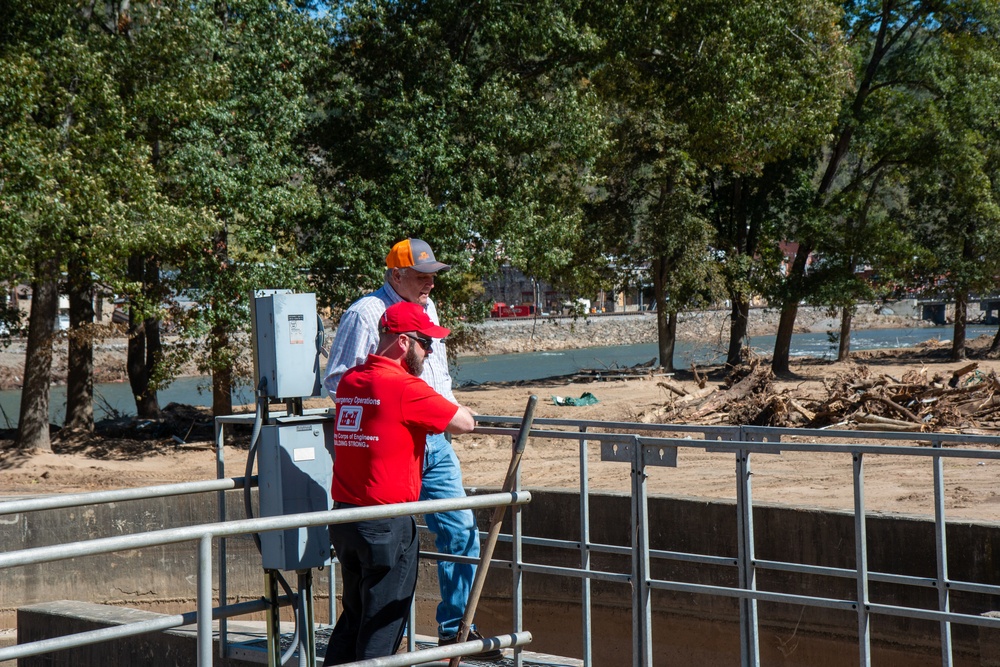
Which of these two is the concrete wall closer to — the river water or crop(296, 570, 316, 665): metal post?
crop(296, 570, 316, 665): metal post

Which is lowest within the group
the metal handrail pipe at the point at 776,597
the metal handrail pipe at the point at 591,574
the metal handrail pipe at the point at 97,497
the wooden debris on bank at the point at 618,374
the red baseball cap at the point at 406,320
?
the wooden debris on bank at the point at 618,374

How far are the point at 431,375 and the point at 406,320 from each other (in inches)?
35.9

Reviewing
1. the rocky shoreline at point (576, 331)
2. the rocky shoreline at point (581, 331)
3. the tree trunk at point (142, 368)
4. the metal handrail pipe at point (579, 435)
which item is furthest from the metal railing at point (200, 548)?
the rocky shoreline at point (581, 331)

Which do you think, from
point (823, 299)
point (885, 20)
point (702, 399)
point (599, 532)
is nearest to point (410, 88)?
point (702, 399)

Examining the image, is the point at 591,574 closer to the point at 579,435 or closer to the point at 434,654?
the point at 579,435

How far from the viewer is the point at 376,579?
4.43 m

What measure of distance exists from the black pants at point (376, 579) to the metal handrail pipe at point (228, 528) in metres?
0.52

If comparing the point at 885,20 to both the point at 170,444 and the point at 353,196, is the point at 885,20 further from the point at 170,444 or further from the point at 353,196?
the point at 170,444

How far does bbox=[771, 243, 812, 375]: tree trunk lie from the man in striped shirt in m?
22.6

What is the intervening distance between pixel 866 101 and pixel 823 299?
18.8 feet

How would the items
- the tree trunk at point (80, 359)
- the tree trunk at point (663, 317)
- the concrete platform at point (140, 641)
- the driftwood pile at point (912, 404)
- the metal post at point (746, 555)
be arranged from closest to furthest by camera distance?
the metal post at point (746, 555), the concrete platform at point (140, 641), the driftwood pile at point (912, 404), the tree trunk at point (80, 359), the tree trunk at point (663, 317)

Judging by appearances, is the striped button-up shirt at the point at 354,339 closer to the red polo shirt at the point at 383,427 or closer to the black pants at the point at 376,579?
the red polo shirt at the point at 383,427

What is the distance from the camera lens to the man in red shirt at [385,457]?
4.28 metres

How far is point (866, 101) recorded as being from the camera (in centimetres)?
2784
